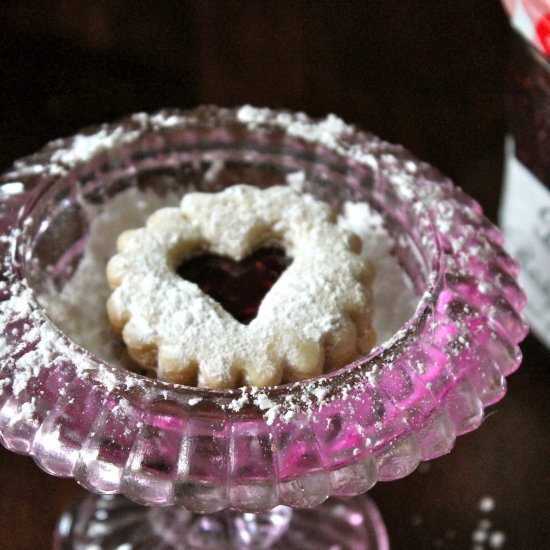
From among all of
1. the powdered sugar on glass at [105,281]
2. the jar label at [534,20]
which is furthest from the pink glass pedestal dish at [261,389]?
the jar label at [534,20]

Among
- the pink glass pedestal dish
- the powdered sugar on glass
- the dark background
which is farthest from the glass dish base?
the dark background

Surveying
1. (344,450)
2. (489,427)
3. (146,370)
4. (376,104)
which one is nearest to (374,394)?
(344,450)

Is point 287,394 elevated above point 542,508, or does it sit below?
above

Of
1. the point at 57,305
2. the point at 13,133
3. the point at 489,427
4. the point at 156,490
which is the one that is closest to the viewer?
the point at 156,490

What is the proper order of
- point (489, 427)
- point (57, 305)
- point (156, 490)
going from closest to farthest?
1. point (156, 490)
2. point (57, 305)
3. point (489, 427)

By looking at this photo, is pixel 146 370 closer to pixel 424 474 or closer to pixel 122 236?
pixel 122 236

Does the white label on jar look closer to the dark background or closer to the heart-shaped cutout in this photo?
the dark background

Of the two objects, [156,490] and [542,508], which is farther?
[542,508]
